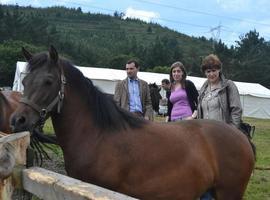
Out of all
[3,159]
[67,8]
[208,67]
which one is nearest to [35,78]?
[3,159]

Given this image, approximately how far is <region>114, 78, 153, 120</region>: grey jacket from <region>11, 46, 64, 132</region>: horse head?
2395mm

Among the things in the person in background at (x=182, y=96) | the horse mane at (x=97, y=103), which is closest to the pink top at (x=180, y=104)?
the person in background at (x=182, y=96)

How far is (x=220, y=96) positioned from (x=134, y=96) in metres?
1.64

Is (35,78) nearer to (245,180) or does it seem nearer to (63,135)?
(63,135)

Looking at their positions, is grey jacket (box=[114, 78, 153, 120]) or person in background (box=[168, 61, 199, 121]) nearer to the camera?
person in background (box=[168, 61, 199, 121])

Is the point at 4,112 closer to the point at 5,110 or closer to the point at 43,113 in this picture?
the point at 5,110

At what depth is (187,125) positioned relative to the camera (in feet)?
15.3

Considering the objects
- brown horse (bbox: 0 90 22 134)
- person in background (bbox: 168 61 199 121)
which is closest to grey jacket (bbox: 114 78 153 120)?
person in background (bbox: 168 61 199 121)

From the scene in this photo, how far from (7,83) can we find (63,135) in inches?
1815

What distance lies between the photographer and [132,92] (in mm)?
6609

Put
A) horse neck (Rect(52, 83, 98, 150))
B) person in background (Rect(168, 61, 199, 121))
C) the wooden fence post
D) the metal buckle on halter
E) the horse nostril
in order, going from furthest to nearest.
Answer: person in background (Rect(168, 61, 199, 121)) → horse neck (Rect(52, 83, 98, 150)) → the metal buckle on halter → the horse nostril → the wooden fence post

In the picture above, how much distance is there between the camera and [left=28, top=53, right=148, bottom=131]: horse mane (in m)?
4.21

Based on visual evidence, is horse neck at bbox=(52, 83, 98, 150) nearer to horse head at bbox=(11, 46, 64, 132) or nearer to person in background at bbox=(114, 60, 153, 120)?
horse head at bbox=(11, 46, 64, 132)

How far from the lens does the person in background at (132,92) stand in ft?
21.5
